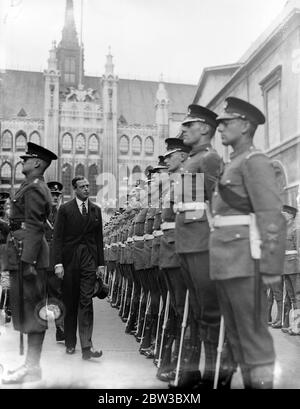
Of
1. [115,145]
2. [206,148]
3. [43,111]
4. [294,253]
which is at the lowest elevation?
[294,253]

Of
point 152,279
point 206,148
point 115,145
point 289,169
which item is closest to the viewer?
point 206,148

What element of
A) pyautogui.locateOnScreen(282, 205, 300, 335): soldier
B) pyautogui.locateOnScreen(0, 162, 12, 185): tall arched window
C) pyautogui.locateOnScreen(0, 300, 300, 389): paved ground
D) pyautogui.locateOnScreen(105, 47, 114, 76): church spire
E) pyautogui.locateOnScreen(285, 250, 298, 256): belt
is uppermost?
pyautogui.locateOnScreen(105, 47, 114, 76): church spire

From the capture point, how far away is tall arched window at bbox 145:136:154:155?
192ft

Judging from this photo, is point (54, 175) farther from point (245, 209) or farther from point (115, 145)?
point (245, 209)

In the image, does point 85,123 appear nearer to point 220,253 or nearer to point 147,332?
point 147,332

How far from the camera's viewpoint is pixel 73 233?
7234mm

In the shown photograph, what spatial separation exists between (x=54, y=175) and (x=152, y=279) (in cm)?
4737

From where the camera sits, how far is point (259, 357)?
3877 mm

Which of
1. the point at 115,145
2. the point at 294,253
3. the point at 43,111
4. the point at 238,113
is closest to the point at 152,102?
the point at 115,145

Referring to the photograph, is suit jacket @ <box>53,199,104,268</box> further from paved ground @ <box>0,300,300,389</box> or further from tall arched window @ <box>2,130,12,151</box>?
tall arched window @ <box>2,130,12,151</box>

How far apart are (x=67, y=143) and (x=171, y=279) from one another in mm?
52099

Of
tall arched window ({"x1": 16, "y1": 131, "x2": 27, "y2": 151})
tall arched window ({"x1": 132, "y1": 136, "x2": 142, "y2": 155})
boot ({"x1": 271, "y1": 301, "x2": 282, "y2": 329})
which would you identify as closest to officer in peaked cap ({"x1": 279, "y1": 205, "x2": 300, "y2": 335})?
boot ({"x1": 271, "y1": 301, "x2": 282, "y2": 329})

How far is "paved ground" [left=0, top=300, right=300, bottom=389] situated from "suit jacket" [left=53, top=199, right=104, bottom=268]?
120 centimetres

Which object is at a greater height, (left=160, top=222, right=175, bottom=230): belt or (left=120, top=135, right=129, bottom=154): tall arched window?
(left=120, top=135, right=129, bottom=154): tall arched window
